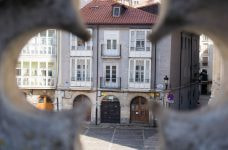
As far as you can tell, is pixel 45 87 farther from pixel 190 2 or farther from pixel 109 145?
pixel 190 2

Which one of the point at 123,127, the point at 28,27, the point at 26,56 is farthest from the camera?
the point at 26,56

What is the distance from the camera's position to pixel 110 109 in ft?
110

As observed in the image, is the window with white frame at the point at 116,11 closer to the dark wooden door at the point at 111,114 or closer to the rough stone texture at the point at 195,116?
the dark wooden door at the point at 111,114

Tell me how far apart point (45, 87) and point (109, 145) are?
34.5 ft

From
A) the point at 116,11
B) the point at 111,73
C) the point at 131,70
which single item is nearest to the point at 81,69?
the point at 111,73

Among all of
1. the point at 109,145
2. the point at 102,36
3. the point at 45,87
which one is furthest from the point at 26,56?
the point at 109,145

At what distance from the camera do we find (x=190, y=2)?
358 centimetres

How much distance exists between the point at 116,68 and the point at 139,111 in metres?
3.52

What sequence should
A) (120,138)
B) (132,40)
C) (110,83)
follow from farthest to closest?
(110,83), (132,40), (120,138)

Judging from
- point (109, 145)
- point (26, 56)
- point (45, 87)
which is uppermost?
point (26, 56)

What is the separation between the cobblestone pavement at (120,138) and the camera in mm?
25122

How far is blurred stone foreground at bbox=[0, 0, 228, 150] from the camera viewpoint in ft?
12.0

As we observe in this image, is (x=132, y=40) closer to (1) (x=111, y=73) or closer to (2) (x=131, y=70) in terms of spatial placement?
(2) (x=131, y=70)

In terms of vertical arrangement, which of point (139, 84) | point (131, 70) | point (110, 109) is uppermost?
point (131, 70)
